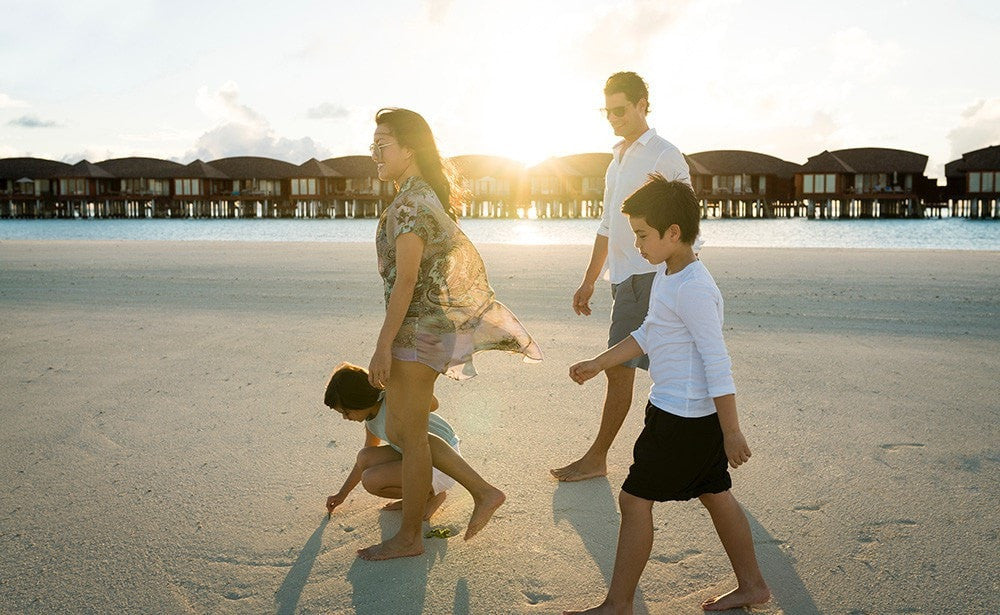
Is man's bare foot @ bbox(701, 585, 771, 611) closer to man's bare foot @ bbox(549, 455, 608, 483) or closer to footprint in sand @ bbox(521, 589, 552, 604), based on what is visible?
footprint in sand @ bbox(521, 589, 552, 604)

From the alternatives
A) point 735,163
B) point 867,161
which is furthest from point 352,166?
point 867,161

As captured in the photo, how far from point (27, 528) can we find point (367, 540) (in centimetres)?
140

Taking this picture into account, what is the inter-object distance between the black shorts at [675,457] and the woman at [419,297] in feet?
2.38

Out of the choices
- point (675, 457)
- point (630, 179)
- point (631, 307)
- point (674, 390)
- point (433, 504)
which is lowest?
point (433, 504)

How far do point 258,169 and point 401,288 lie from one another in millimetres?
90677

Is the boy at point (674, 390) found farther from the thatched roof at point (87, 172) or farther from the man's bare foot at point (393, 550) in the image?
the thatched roof at point (87, 172)

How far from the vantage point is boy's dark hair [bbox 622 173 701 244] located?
8.23ft

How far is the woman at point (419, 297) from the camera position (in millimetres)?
2848

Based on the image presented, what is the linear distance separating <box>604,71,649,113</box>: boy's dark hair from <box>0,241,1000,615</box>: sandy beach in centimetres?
183

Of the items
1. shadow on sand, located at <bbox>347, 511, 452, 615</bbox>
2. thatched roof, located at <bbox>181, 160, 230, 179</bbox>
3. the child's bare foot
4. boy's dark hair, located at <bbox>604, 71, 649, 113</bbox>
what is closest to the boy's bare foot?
the child's bare foot

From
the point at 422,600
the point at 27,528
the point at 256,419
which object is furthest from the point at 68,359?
the point at 422,600

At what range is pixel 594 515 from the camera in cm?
355

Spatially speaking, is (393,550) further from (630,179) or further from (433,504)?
(630,179)

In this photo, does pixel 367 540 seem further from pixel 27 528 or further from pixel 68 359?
pixel 68 359
